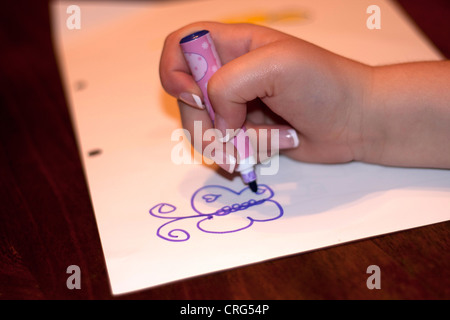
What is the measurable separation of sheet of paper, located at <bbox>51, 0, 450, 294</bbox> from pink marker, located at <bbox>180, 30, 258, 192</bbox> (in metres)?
0.04

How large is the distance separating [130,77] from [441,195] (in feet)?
1.56

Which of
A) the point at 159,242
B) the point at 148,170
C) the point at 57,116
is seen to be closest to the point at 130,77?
the point at 57,116

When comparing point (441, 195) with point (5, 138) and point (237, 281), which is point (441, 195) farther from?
point (5, 138)

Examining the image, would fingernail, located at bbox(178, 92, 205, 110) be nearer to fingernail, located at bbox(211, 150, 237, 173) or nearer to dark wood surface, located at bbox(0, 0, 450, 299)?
fingernail, located at bbox(211, 150, 237, 173)

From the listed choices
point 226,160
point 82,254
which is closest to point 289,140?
point 226,160

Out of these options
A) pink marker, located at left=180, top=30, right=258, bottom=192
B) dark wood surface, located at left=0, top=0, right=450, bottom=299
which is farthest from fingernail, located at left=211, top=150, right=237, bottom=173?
dark wood surface, located at left=0, top=0, right=450, bottom=299

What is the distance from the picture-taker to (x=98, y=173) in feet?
1.83

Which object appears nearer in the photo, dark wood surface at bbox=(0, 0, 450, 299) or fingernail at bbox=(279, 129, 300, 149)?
dark wood surface at bbox=(0, 0, 450, 299)

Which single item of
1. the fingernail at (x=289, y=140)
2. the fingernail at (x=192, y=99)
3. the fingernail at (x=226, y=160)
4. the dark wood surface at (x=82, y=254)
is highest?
the fingernail at (x=192, y=99)

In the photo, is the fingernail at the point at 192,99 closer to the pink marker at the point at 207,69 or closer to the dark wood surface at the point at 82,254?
the pink marker at the point at 207,69

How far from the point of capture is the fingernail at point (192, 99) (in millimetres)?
490

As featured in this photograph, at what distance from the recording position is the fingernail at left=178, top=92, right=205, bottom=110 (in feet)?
1.61

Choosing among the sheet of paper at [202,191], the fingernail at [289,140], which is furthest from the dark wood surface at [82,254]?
the fingernail at [289,140]

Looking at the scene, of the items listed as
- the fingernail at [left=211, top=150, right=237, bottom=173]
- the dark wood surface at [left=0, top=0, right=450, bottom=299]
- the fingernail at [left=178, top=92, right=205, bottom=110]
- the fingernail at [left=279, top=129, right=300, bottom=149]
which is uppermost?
the fingernail at [left=178, top=92, right=205, bottom=110]
